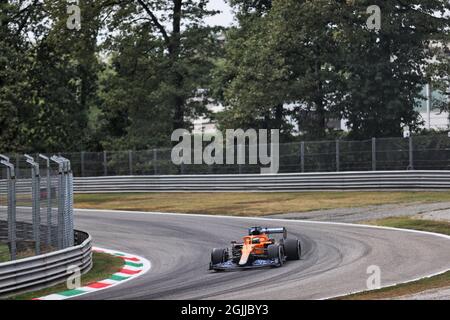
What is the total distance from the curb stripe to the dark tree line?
22514mm

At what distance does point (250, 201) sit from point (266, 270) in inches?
655

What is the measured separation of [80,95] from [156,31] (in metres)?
8.73

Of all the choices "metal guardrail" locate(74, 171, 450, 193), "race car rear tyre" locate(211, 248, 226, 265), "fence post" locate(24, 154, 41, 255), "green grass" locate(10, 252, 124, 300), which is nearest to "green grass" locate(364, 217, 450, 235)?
"race car rear tyre" locate(211, 248, 226, 265)

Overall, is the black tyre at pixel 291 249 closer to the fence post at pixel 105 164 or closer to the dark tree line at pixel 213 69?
the dark tree line at pixel 213 69

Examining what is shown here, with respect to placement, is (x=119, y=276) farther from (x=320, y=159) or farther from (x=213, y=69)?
(x=213, y=69)

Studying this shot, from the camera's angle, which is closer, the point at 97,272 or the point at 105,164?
the point at 97,272

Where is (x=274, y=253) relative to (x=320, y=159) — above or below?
below

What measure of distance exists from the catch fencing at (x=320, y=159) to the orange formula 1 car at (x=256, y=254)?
54.8ft

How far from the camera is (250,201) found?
Result: 32.1m

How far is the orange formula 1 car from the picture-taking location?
622 inches

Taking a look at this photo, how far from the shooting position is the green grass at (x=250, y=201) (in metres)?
28.6

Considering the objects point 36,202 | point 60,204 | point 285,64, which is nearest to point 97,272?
point 60,204

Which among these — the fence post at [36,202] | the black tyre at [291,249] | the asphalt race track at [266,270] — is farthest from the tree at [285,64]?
the fence post at [36,202]

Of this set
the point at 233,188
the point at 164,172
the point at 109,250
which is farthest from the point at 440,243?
the point at 164,172
